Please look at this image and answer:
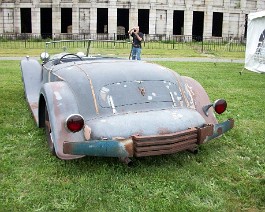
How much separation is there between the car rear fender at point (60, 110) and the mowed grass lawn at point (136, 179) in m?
0.41

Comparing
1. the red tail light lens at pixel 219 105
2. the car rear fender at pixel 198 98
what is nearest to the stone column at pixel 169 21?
the car rear fender at pixel 198 98

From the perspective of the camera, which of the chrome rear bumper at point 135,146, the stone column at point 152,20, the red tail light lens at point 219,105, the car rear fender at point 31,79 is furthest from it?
the stone column at point 152,20

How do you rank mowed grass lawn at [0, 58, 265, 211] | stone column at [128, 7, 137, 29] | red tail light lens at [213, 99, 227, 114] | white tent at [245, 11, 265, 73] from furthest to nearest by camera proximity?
stone column at [128, 7, 137, 29] → white tent at [245, 11, 265, 73] → red tail light lens at [213, 99, 227, 114] → mowed grass lawn at [0, 58, 265, 211]

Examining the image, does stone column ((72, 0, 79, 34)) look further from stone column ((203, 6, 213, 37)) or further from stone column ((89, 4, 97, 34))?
stone column ((203, 6, 213, 37))

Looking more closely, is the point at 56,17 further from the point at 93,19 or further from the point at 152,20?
the point at 152,20

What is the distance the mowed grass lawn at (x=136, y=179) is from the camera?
12.6 ft

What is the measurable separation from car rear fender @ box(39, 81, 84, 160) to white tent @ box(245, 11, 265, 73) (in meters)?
11.5

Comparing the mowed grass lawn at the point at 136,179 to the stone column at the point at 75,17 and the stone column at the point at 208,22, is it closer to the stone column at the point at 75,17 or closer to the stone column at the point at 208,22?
the stone column at the point at 75,17

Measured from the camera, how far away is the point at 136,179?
438cm

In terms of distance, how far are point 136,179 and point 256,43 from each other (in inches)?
493

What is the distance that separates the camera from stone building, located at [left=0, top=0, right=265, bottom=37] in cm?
3675

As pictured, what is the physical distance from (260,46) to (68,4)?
25.4 m

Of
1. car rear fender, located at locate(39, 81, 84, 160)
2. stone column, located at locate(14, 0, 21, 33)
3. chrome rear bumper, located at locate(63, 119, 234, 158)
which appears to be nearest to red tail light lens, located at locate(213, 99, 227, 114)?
chrome rear bumper, located at locate(63, 119, 234, 158)

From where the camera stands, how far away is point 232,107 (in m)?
8.34
